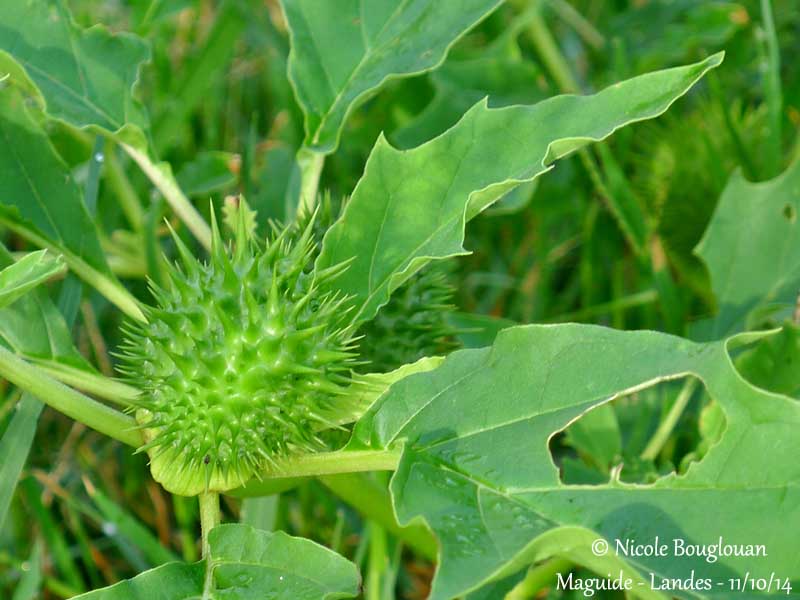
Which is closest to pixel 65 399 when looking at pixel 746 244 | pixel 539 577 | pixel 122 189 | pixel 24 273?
pixel 24 273

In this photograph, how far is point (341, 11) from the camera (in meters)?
1.72

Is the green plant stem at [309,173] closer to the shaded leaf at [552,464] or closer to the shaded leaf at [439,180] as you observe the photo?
the shaded leaf at [439,180]

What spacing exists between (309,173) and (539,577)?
71 cm

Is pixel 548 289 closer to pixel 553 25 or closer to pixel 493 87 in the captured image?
pixel 493 87

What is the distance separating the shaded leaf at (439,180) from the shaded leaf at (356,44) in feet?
0.89

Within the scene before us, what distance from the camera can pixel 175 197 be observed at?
164cm

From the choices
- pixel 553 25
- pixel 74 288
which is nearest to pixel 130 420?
pixel 74 288

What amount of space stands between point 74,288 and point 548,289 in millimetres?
1162

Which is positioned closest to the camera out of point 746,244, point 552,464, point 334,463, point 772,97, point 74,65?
point 552,464

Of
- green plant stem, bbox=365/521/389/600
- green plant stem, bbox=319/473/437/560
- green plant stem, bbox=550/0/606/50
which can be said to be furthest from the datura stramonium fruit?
green plant stem, bbox=550/0/606/50

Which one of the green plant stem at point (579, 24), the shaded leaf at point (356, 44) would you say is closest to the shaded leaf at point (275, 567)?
the shaded leaf at point (356, 44)

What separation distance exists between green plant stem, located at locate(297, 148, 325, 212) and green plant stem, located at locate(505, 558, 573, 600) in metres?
0.64

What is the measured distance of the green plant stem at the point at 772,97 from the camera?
2088 millimetres

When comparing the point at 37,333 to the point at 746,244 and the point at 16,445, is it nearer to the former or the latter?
the point at 16,445
